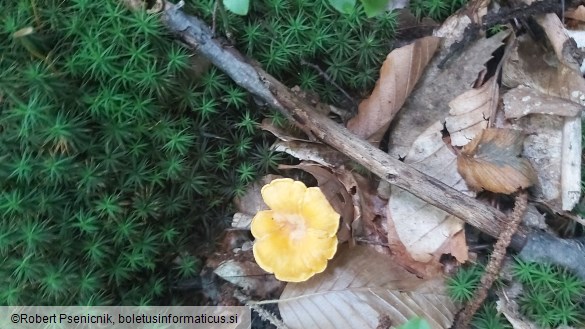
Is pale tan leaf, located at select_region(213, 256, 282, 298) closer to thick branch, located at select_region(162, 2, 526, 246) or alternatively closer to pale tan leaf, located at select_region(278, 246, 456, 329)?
pale tan leaf, located at select_region(278, 246, 456, 329)

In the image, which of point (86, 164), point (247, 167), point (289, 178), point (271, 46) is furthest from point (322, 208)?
point (86, 164)

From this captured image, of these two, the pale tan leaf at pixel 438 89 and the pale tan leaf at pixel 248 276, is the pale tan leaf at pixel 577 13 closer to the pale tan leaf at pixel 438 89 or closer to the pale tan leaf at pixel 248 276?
the pale tan leaf at pixel 438 89

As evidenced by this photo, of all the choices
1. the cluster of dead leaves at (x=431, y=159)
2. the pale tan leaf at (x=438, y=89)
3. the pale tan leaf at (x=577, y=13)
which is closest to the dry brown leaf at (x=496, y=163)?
the cluster of dead leaves at (x=431, y=159)

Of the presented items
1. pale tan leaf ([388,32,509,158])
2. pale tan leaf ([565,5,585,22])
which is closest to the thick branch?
pale tan leaf ([388,32,509,158])

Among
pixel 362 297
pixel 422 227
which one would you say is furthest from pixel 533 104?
pixel 362 297

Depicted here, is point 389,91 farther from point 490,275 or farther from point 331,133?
point 490,275

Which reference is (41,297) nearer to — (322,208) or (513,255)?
(322,208)
